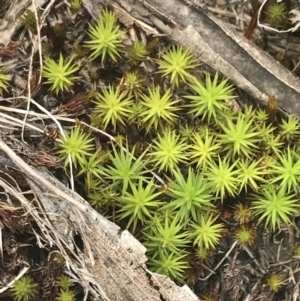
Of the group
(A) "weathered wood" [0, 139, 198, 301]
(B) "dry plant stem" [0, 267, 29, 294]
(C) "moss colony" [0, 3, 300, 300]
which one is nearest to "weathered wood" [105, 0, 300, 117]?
(C) "moss colony" [0, 3, 300, 300]

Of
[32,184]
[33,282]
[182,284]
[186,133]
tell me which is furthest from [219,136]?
[33,282]

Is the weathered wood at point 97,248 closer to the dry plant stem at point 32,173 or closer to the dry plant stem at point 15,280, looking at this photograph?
the dry plant stem at point 32,173

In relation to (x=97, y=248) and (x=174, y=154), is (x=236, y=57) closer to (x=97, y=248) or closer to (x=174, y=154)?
(x=174, y=154)

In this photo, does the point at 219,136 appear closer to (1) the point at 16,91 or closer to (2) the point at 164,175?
(2) the point at 164,175

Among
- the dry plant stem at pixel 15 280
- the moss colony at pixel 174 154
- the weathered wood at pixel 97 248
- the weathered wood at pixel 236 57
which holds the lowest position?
the dry plant stem at pixel 15 280

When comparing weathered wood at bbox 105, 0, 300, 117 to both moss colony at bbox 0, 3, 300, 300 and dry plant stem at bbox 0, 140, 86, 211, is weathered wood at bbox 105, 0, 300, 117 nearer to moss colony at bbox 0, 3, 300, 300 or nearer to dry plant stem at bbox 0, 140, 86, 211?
moss colony at bbox 0, 3, 300, 300

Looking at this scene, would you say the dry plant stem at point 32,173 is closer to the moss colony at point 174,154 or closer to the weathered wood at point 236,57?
the moss colony at point 174,154

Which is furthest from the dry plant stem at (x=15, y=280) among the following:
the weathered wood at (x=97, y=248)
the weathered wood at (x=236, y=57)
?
the weathered wood at (x=236, y=57)

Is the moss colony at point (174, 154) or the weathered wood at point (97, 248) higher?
the moss colony at point (174, 154)

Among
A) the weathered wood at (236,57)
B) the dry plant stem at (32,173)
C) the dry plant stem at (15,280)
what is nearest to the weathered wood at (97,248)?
the dry plant stem at (32,173)

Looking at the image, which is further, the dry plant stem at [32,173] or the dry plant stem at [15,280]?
the dry plant stem at [15,280]
